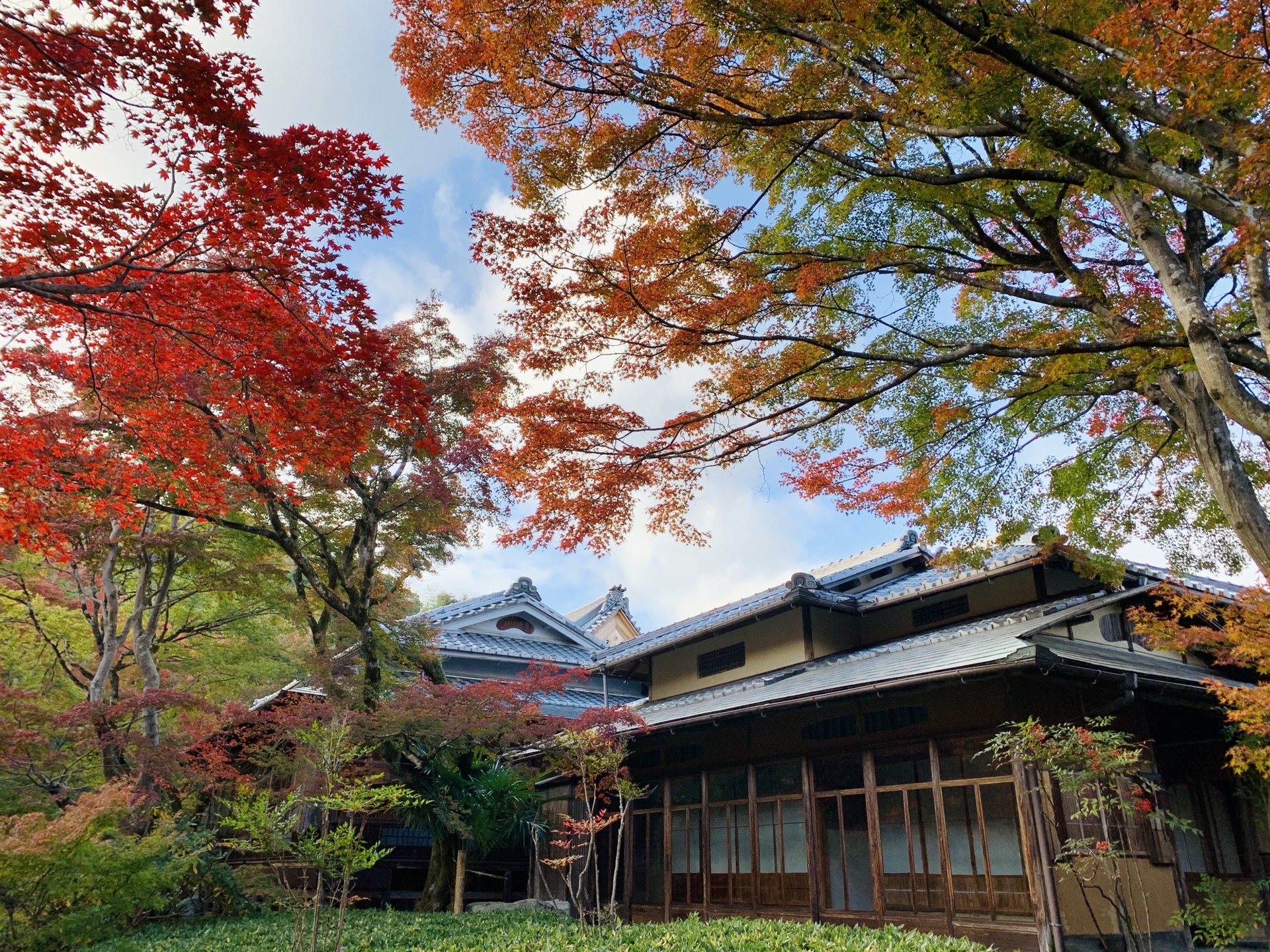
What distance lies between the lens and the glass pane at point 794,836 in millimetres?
11055

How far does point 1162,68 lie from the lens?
509 centimetres

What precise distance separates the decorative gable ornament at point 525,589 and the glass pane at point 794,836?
12761 mm

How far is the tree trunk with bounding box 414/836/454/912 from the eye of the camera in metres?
12.6

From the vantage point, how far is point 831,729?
10.6 m

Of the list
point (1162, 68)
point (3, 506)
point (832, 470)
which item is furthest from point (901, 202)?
point (3, 506)

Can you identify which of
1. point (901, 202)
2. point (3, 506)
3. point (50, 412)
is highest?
point (901, 202)

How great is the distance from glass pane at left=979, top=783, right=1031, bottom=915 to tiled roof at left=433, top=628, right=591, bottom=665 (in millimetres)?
12209

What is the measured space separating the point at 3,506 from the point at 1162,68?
10811mm

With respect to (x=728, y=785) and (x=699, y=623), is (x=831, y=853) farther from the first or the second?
(x=699, y=623)

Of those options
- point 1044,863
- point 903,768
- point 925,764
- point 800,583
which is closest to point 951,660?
point 925,764

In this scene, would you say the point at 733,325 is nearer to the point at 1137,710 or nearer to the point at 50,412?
the point at 1137,710

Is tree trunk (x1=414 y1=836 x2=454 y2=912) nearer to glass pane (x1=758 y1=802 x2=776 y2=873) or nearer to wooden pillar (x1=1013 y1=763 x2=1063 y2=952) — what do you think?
glass pane (x1=758 y1=802 x2=776 y2=873)

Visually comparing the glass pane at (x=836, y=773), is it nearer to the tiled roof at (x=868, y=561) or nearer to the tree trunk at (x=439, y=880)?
the tiled roof at (x=868, y=561)

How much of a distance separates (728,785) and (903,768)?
9.71 feet
